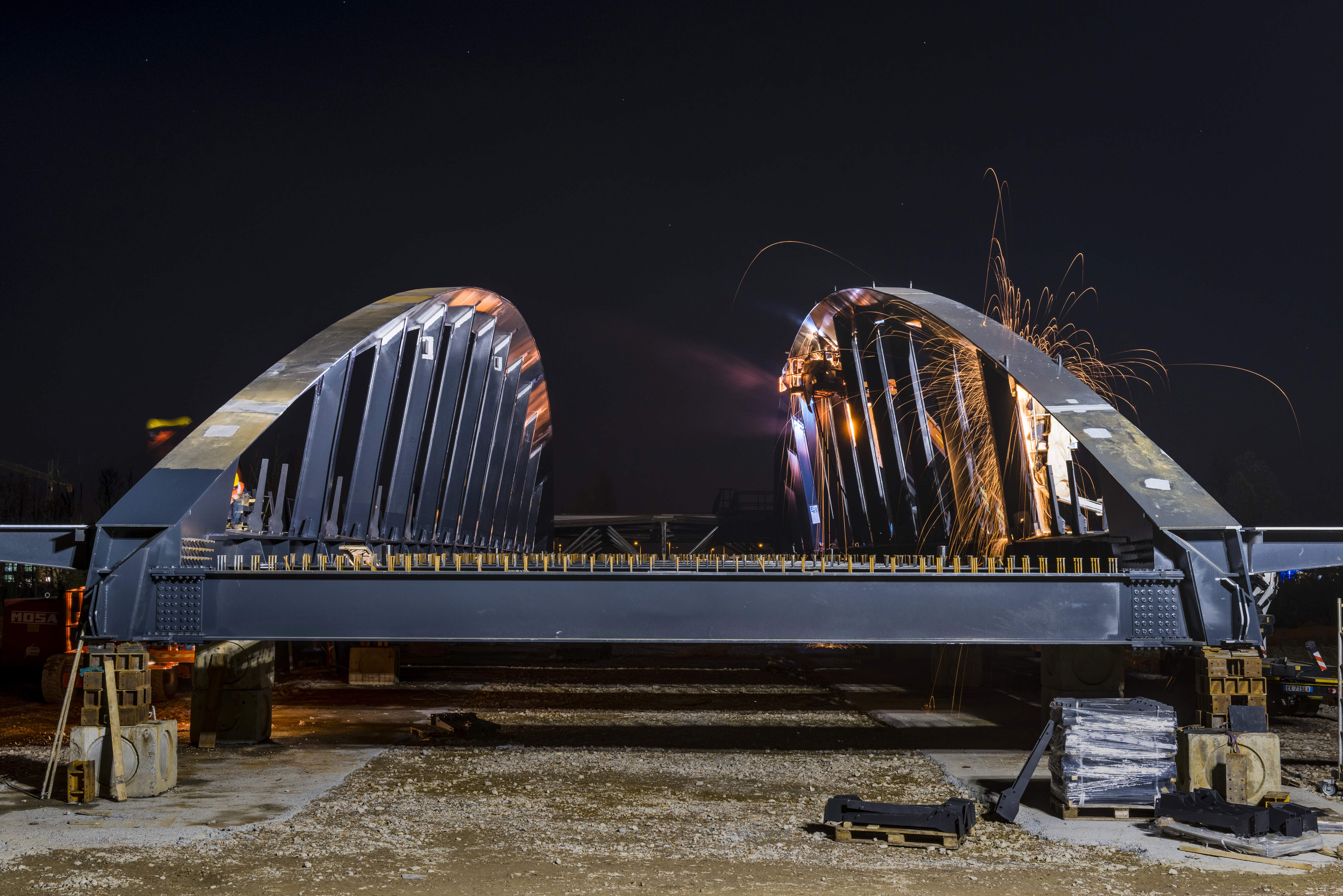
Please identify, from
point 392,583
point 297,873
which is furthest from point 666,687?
point 297,873

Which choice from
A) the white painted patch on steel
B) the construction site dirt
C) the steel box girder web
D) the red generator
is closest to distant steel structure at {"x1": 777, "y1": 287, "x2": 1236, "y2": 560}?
the white painted patch on steel

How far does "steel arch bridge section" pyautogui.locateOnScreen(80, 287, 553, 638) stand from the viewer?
12.6 m

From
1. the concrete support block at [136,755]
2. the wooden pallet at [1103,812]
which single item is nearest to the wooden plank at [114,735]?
the concrete support block at [136,755]

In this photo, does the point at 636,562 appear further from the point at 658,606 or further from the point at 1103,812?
the point at 1103,812

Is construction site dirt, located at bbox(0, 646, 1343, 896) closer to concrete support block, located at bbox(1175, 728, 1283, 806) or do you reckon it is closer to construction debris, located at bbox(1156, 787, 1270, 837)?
construction debris, located at bbox(1156, 787, 1270, 837)

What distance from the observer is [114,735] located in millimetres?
12148

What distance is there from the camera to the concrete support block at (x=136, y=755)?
12164 mm

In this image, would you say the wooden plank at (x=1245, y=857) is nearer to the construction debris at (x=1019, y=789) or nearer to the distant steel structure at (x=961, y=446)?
the construction debris at (x=1019, y=789)

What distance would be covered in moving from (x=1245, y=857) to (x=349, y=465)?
20.7 metres

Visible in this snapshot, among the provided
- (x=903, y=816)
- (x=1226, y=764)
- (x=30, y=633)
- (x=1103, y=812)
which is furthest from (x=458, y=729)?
(x=30, y=633)

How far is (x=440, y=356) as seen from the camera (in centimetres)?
2680

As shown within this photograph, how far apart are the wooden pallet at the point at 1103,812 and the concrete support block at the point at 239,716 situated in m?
12.9

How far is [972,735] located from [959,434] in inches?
305

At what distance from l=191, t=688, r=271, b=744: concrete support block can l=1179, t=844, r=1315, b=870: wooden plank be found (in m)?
14.2
